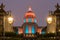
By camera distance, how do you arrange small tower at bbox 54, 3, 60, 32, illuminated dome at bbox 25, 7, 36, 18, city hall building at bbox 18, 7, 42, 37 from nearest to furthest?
small tower at bbox 54, 3, 60, 32, city hall building at bbox 18, 7, 42, 37, illuminated dome at bbox 25, 7, 36, 18

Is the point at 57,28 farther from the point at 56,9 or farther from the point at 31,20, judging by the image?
the point at 31,20

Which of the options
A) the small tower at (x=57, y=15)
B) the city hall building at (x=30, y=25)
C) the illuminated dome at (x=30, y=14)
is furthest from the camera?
the illuminated dome at (x=30, y=14)

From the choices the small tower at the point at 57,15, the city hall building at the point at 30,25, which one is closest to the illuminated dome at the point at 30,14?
the city hall building at the point at 30,25

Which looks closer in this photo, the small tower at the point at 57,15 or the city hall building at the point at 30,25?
the small tower at the point at 57,15

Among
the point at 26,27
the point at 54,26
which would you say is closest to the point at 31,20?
the point at 26,27

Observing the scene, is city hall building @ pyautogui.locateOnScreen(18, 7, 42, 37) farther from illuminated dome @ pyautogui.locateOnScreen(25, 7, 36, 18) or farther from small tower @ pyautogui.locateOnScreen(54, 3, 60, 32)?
small tower @ pyautogui.locateOnScreen(54, 3, 60, 32)

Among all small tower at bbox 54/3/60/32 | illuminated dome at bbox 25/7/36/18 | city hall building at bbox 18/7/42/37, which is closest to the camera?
small tower at bbox 54/3/60/32

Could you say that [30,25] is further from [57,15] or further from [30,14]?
[57,15]

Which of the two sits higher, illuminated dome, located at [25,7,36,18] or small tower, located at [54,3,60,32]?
illuminated dome, located at [25,7,36,18]

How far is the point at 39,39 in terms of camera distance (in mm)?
60094

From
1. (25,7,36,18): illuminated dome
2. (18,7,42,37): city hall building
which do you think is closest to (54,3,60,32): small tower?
(18,7,42,37): city hall building

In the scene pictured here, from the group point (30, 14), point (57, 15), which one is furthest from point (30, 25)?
point (57, 15)

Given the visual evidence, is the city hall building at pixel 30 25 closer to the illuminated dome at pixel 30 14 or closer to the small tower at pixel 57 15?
Result: the illuminated dome at pixel 30 14

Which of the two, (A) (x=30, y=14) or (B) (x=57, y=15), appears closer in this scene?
(B) (x=57, y=15)
